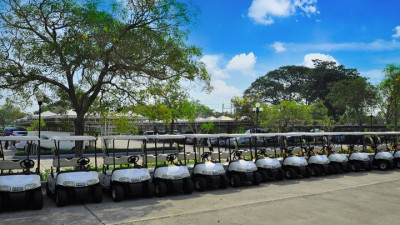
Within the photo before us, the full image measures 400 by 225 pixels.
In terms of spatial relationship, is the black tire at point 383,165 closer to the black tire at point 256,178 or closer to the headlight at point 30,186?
the black tire at point 256,178

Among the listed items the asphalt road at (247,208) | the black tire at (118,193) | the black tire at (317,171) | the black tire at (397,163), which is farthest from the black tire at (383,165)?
the black tire at (118,193)

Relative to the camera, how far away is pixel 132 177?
360 inches

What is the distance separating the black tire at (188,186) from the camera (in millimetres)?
9840

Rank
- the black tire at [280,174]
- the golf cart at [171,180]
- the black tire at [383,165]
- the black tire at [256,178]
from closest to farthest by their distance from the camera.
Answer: the golf cart at [171,180], the black tire at [256,178], the black tire at [280,174], the black tire at [383,165]

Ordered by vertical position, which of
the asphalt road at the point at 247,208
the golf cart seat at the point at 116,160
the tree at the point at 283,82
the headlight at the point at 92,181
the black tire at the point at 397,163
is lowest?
the asphalt road at the point at 247,208

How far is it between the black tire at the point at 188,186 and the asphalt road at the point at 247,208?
16 centimetres

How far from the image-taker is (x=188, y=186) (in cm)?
984

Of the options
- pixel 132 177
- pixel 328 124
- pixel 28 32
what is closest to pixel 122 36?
pixel 28 32

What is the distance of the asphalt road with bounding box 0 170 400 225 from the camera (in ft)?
23.2

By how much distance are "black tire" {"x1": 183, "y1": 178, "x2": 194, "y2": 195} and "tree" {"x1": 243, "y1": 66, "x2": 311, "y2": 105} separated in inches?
2136

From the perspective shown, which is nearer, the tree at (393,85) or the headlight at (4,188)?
the headlight at (4,188)

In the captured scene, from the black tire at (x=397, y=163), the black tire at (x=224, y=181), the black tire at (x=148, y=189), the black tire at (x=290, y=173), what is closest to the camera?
the black tire at (x=148, y=189)

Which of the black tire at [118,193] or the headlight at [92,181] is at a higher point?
the headlight at [92,181]

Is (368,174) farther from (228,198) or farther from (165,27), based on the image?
(165,27)
